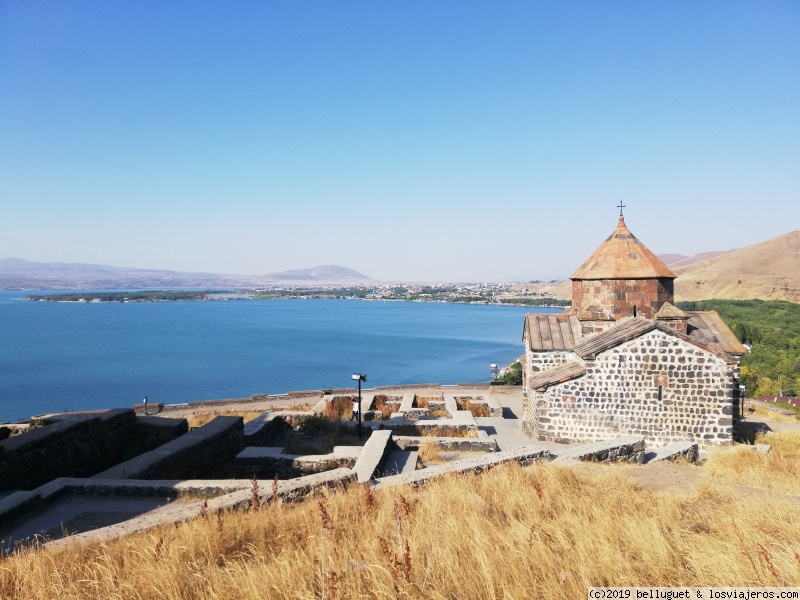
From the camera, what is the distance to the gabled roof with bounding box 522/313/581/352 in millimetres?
12742

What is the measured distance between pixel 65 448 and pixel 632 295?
1234 cm

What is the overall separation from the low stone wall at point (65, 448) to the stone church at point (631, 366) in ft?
28.8

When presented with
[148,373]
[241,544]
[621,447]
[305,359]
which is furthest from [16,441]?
[305,359]

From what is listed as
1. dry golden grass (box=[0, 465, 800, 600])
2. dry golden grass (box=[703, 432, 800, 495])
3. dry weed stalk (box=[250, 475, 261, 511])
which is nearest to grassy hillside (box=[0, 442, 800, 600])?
dry golden grass (box=[0, 465, 800, 600])

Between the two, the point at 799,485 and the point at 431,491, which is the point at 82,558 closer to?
the point at 431,491

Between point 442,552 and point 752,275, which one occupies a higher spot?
point 752,275

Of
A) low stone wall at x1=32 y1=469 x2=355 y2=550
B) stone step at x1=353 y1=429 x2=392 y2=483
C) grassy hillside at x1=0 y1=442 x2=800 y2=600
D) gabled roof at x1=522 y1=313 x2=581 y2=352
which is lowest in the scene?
stone step at x1=353 y1=429 x2=392 y2=483

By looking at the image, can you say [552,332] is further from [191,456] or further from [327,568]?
[327,568]

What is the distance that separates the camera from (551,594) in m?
2.59

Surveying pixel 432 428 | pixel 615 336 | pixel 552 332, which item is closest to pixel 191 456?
pixel 432 428

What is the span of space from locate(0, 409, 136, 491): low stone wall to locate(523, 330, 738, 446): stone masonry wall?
9.29m

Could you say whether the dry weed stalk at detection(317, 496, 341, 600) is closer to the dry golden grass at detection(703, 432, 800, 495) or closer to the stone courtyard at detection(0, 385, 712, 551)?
the stone courtyard at detection(0, 385, 712, 551)

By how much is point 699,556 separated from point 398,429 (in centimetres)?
846

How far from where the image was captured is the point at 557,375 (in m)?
11.4
